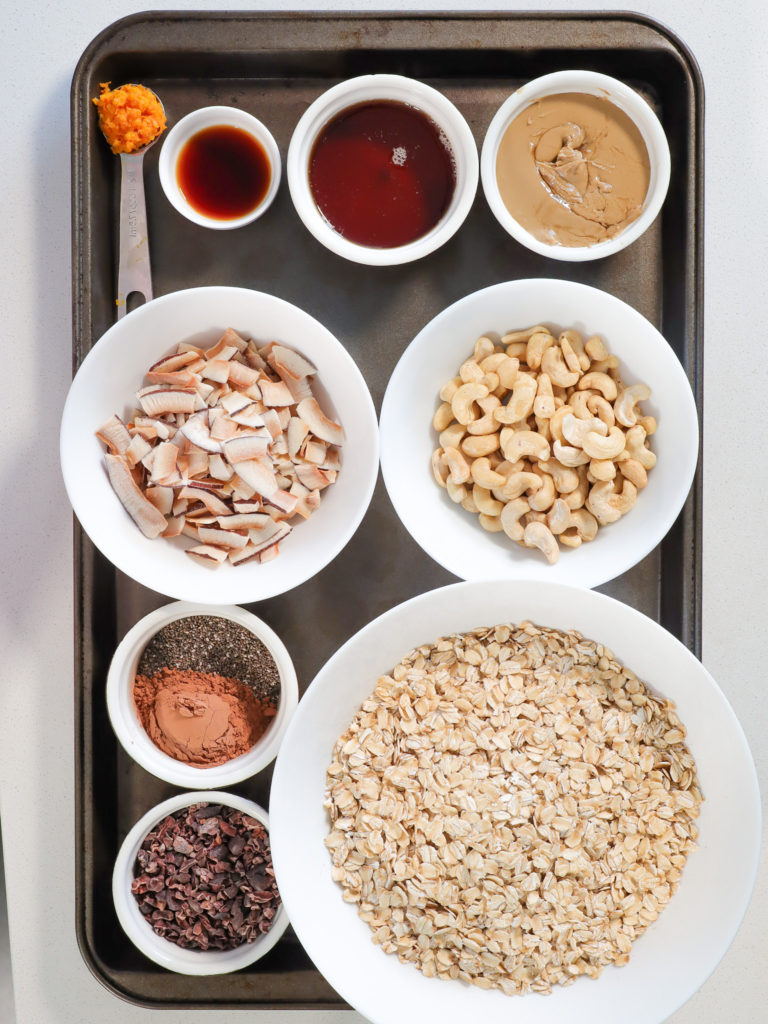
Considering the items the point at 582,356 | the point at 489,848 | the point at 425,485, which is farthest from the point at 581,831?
the point at 582,356

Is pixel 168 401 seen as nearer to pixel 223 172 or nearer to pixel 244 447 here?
pixel 244 447

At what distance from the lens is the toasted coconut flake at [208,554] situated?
1.12m

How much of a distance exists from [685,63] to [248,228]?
26.4 inches

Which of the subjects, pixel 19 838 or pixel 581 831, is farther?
pixel 19 838

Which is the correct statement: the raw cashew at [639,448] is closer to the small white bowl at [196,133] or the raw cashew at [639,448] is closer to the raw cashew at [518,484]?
the raw cashew at [518,484]

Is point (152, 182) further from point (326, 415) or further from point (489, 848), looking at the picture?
point (489, 848)

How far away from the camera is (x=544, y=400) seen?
3.71 ft

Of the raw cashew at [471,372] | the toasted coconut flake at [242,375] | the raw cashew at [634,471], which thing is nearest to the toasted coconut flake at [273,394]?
the toasted coconut flake at [242,375]

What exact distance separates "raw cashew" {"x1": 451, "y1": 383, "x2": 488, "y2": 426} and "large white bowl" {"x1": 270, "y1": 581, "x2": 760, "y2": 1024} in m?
0.24

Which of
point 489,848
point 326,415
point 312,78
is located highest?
point 312,78

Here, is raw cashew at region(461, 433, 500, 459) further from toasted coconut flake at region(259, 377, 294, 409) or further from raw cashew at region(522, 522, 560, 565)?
toasted coconut flake at region(259, 377, 294, 409)

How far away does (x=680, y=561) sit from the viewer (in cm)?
122

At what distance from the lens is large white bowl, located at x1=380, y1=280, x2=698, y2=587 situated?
1122 millimetres

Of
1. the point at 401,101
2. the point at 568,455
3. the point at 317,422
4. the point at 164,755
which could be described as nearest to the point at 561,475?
the point at 568,455
